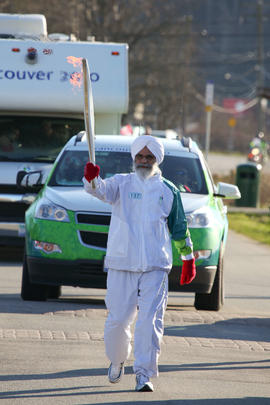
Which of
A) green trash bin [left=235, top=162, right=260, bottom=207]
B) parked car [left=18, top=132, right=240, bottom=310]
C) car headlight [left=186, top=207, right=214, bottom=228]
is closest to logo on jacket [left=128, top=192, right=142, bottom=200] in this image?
parked car [left=18, top=132, right=240, bottom=310]

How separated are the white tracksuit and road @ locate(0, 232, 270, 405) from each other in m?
0.32

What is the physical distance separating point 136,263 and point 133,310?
1.04 feet

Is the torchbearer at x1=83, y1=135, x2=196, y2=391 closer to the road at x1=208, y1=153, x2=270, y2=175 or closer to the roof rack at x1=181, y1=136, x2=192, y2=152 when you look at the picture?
the roof rack at x1=181, y1=136, x2=192, y2=152

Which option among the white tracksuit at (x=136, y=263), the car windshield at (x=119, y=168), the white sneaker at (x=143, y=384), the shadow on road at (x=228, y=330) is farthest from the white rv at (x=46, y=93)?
the white sneaker at (x=143, y=384)

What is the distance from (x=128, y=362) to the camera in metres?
7.68

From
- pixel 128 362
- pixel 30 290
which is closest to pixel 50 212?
pixel 30 290

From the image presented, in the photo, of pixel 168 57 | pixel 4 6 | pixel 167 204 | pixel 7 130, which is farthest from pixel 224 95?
pixel 167 204

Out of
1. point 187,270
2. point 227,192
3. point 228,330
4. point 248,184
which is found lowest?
point 248,184

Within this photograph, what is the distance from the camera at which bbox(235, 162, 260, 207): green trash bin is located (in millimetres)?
28672

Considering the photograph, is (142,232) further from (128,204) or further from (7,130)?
(7,130)

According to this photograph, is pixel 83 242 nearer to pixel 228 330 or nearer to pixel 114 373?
pixel 228 330

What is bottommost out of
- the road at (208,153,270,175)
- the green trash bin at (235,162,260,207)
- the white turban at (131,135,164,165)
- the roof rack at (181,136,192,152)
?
the road at (208,153,270,175)

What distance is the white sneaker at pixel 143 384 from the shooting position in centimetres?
654

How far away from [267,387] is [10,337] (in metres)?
2.30
